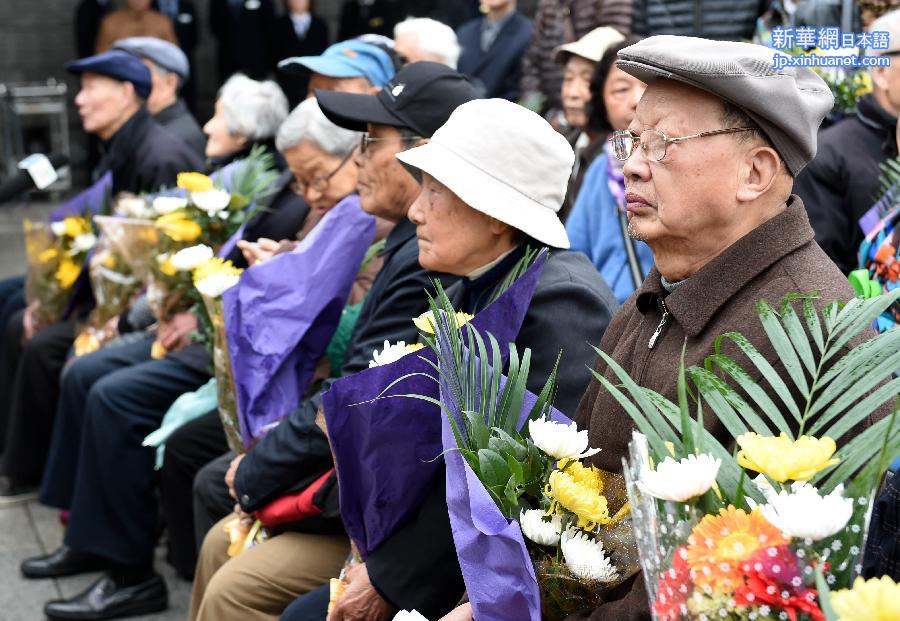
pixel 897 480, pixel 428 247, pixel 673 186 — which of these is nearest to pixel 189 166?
pixel 428 247

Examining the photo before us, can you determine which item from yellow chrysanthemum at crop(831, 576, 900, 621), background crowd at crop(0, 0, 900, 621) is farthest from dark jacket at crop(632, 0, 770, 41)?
yellow chrysanthemum at crop(831, 576, 900, 621)

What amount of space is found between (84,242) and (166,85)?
1500 mm

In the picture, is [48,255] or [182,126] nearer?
[48,255]

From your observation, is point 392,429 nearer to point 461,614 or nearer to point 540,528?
point 461,614

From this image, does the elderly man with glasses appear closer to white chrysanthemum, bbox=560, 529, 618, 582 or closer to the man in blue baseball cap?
white chrysanthemum, bbox=560, 529, 618, 582

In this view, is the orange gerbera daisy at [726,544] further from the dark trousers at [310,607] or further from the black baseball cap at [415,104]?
the black baseball cap at [415,104]

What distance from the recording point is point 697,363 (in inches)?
85.7

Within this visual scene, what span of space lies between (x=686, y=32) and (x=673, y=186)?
439 centimetres

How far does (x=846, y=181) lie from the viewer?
4312mm

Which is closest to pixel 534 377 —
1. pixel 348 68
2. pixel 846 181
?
pixel 846 181

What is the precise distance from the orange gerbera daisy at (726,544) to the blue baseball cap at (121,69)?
5.61 meters

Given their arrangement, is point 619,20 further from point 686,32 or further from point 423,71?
point 423,71

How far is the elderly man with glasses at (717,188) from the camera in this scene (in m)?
2.18

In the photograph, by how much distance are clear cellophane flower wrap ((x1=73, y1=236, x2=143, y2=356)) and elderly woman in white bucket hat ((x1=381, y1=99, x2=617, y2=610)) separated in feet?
8.12
